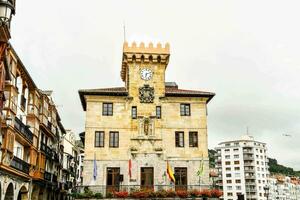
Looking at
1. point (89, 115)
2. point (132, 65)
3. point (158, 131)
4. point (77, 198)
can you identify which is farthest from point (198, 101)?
point (77, 198)

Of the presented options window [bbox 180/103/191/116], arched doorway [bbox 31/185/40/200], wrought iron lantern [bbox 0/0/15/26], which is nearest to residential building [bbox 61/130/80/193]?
arched doorway [bbox 31/185/40/200]

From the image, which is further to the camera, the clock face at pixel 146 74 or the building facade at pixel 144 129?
the clock face at pixel 146 74

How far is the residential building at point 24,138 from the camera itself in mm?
28531

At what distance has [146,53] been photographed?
1512 inches

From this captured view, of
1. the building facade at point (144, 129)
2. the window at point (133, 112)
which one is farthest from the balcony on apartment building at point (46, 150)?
the window at point (133, 112)

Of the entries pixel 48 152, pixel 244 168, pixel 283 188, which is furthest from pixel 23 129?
pixel 283 188

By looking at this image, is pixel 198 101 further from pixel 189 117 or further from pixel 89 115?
pixel 89 115

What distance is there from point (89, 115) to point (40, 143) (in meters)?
8.21

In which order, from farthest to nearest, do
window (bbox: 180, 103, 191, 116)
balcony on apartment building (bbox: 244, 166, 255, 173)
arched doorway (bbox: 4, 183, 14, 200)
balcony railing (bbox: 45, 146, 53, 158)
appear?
balcony on apartment building (bbox: 244, 166, 255, 173), balcony railing (bbox: 45, 146, 53, 158), window (bbox: 180, 103, 191, 116), arched doorway (bbox: 4, 183, 14, 200)

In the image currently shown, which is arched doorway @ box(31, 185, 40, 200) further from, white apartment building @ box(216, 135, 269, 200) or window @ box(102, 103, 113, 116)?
white apartment building @ box(216, 135, 269, 200)

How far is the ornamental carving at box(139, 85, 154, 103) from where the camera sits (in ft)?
123

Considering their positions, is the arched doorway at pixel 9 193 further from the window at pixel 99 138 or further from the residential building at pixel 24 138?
the window at pixel 99 138

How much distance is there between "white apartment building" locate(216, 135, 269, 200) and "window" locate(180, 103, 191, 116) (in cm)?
10279

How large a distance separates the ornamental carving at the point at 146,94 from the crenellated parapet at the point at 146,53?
2.68 m
